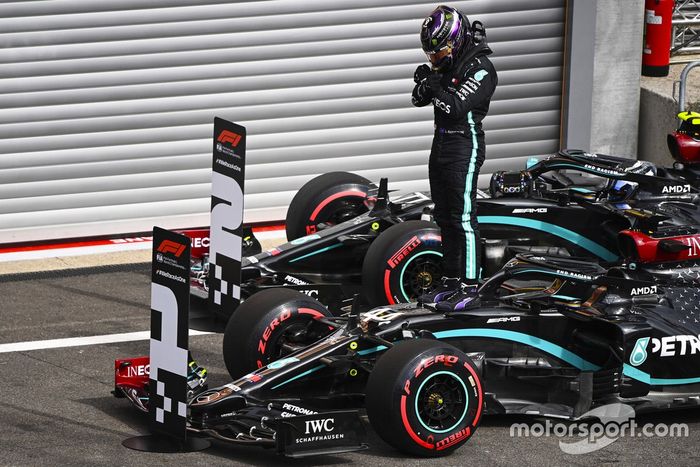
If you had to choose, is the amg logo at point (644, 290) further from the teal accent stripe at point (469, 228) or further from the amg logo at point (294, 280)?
the amg logo at point (294, 280)

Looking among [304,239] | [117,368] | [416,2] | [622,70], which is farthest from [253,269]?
[622,70]

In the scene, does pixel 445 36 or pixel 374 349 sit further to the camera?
pixel 445 36

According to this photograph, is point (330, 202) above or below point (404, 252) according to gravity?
above

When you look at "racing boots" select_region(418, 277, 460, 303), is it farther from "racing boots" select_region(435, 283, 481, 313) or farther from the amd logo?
the amd logo

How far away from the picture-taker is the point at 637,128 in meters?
14.9

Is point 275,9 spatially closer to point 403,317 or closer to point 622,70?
point 622,70

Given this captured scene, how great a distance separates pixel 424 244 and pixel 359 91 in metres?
4.22

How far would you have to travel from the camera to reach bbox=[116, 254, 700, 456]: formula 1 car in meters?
7.59

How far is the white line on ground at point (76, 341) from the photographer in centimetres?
988

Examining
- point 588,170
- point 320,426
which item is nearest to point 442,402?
point 320,426

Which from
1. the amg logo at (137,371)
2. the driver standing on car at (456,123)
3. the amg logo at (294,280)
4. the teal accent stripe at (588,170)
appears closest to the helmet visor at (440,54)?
the driver standing on car at (456,123)

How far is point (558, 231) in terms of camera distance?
10633 millimetres

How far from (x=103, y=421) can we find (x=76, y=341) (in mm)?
1804

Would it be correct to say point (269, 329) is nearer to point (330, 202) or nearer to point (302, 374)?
point (302, 374)
